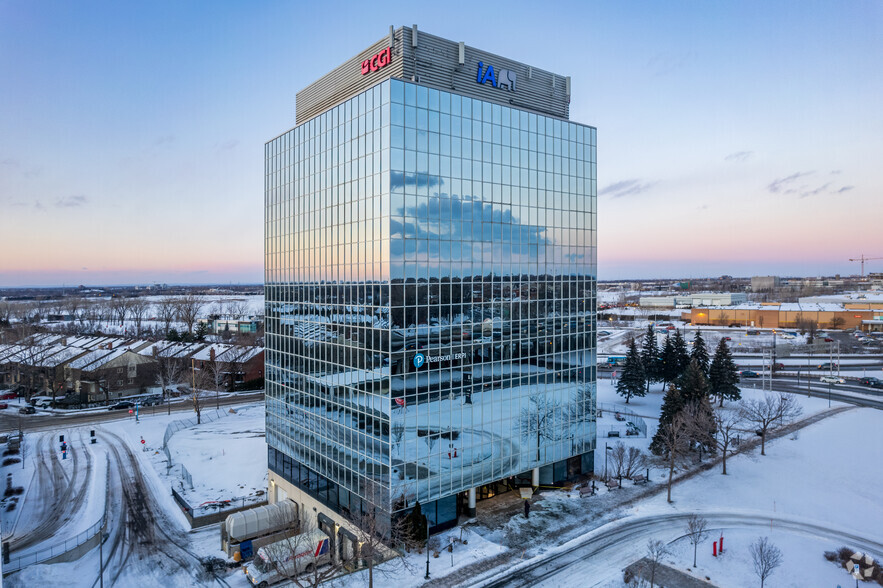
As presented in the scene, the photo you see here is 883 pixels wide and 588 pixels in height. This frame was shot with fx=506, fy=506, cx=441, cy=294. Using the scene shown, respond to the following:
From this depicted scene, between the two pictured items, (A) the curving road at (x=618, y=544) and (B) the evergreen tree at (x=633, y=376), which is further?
(B) the evergreen tree at (x=633, y=376)

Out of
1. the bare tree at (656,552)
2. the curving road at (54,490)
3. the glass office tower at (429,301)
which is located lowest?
the curving road at (54,490)

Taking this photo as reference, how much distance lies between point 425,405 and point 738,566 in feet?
69.9

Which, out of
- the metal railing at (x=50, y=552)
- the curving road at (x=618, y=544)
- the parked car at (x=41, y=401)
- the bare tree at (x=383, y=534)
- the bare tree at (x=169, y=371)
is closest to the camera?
the curving road at (x=618, y=544)

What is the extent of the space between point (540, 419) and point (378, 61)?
29.3m

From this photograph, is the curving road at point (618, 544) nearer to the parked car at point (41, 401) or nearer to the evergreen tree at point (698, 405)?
the evergreen tree at point (698, 405)

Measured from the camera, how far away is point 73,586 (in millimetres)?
31016

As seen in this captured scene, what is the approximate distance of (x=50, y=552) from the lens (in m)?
35.3

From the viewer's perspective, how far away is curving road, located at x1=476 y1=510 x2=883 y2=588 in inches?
1166

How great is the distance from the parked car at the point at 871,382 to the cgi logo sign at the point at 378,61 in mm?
93794

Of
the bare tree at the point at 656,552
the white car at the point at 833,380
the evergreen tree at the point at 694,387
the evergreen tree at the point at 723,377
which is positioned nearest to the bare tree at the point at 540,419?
→ the bare tree at the point at 656,552

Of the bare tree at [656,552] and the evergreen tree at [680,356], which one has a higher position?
the evergreen tree at [680,356]

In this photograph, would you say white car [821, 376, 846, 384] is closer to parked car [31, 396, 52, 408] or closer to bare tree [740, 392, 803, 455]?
bare tree [740, 392, 803, 455]

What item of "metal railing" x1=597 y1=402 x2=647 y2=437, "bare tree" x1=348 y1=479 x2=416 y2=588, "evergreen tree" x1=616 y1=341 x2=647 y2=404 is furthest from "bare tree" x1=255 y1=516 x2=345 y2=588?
"evergreen tree" x1=616 y1=341 x2=647 y2=404

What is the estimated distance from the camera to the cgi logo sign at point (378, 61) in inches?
1348
